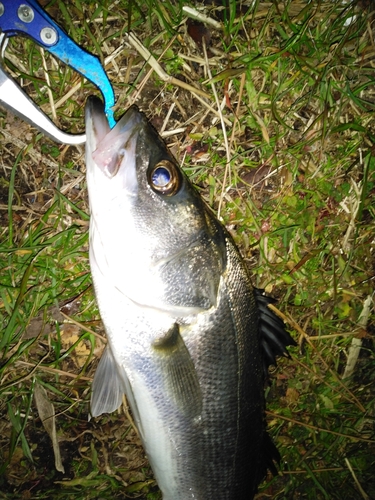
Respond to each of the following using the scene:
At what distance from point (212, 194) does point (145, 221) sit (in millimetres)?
942

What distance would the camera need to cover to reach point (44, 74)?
2264 millimetres

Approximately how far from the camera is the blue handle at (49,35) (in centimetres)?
192

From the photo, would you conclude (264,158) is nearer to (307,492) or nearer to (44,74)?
(44,74)

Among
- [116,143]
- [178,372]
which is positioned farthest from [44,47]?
[178,372]

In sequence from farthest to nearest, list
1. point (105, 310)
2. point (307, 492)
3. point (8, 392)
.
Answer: point (307, 492) → point (8, 392) → point (105, 310)

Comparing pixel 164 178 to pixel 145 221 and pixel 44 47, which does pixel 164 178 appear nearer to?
pixel 145 221

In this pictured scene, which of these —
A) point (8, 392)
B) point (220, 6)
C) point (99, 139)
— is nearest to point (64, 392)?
point (8, 392)

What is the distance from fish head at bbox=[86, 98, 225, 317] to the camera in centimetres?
163

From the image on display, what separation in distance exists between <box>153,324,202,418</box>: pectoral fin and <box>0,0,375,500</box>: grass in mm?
860

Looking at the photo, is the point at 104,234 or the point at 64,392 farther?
the point at 64,392

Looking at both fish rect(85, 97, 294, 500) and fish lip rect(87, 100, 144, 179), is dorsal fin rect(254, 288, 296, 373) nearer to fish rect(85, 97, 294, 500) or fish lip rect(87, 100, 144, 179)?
fish rect(85, 97, 294, 500)

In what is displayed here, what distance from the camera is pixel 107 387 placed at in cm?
208

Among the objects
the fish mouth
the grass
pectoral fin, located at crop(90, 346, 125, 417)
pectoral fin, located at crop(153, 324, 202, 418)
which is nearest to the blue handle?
the grass

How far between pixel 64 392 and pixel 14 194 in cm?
140
